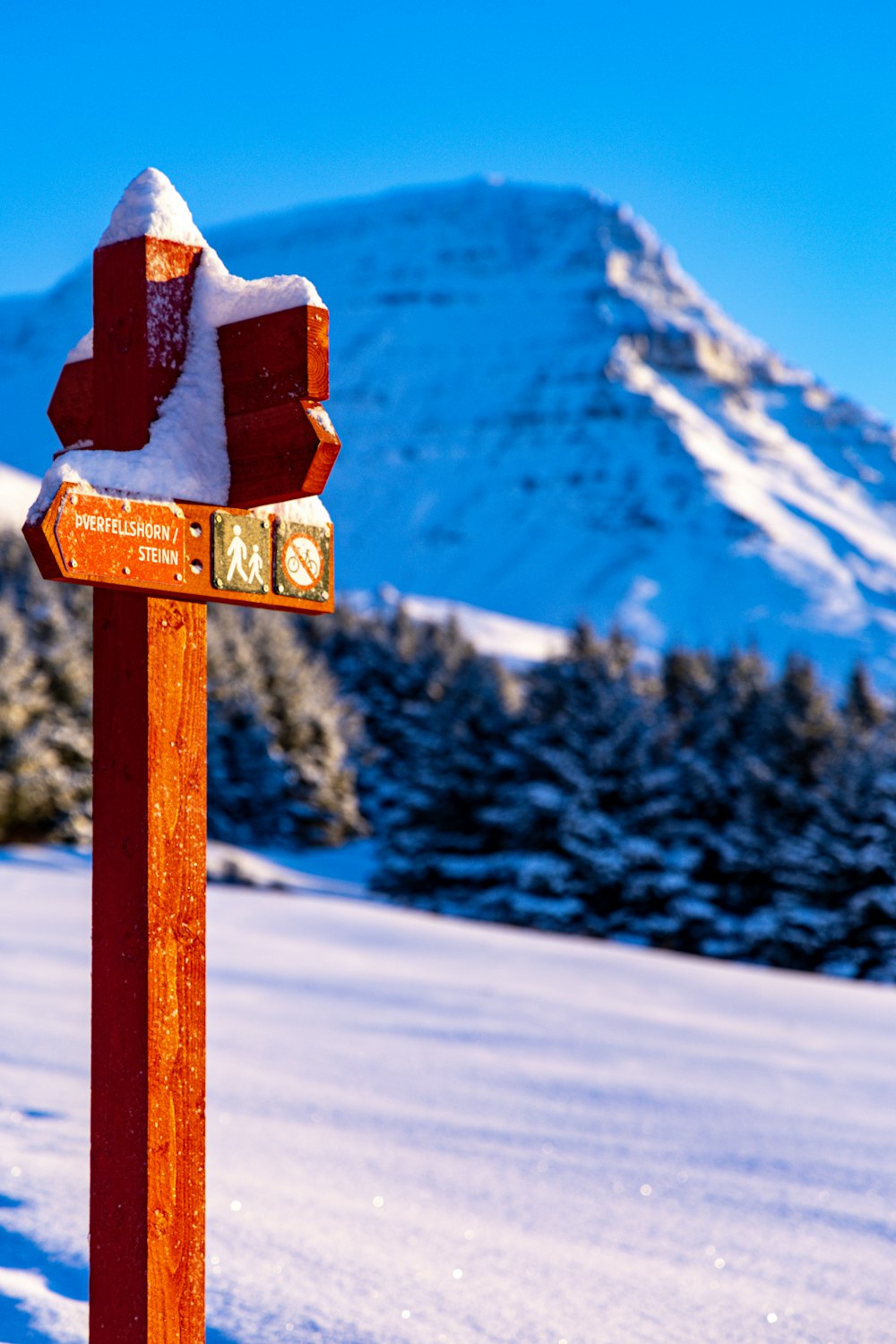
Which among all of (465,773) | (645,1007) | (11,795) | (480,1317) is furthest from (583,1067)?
(465,773)

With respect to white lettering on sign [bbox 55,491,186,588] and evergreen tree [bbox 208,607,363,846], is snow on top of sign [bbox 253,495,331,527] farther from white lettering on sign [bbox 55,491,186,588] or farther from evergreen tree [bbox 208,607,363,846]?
evergreen tree [bbox 208,607,363,846]

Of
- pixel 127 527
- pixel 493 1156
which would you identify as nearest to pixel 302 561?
pixel 127 527

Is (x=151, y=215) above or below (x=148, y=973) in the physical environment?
above

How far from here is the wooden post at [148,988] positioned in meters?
2.53

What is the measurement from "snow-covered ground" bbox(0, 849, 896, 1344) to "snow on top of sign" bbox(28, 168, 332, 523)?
187cm

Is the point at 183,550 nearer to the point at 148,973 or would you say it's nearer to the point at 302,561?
the point at 302,561

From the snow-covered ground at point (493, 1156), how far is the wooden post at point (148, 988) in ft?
2.45

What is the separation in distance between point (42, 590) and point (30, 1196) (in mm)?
39125

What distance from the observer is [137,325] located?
2.72 meters

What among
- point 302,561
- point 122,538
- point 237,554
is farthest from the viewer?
point 302,561

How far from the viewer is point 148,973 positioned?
2.54 meters

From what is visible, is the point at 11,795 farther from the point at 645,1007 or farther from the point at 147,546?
the point at 147,546

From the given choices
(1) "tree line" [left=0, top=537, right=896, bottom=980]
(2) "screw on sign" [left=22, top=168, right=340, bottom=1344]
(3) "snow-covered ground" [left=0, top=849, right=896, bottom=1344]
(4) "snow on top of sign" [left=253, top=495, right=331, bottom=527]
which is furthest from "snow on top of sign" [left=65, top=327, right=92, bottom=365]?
(1) "tree line" [left=0, top=537, right=896, bottom=980]

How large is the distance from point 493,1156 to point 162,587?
3347 millimetres
